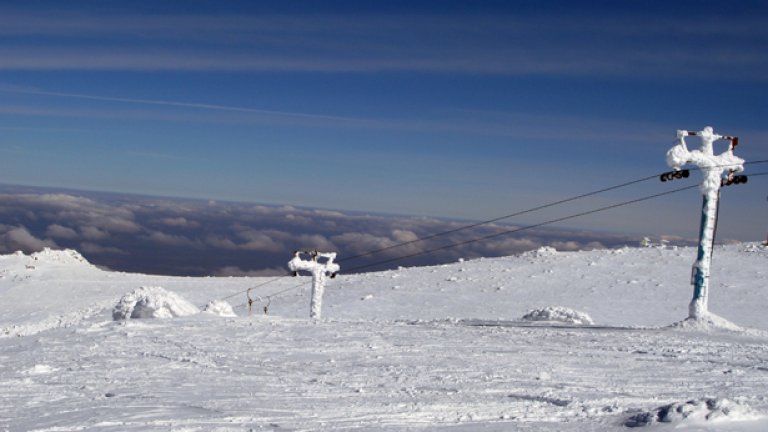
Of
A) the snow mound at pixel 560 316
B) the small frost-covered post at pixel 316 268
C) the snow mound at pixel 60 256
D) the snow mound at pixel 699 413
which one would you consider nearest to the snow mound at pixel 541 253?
the small frost-covered post at pixel 316 268

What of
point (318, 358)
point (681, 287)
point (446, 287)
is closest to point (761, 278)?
point (681, 287)

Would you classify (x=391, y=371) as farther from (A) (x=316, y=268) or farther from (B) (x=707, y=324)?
(A) (x=316, y=268)

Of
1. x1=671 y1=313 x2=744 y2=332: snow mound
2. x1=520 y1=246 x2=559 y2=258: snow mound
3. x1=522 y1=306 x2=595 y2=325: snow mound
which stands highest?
x1=520 y1=246 x2=559 y2=258: snow mound

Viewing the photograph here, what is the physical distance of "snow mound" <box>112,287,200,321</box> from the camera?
23.6 metres

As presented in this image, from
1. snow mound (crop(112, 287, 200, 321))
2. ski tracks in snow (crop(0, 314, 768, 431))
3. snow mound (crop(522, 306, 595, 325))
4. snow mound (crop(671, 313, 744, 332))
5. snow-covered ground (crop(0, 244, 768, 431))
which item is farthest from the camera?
snow mound (crop(112, 287, 200, 321))

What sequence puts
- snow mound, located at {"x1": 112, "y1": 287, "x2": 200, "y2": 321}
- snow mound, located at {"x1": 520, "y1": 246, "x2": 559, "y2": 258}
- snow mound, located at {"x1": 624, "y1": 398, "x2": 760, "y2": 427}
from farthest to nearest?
snow mound, located at {"x1": 520, "y1": 246, "x2": 559, "y2": 258}, snow mound, located at {"x1": 112, "y1": 287, "x2": 200, "y2": 321}, snow mound, located at {"x1": 624, "y1": 398, "x2": 760, "y2": 427}

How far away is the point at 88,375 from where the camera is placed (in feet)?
45.5

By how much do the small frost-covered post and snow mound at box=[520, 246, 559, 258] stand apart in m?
17.5

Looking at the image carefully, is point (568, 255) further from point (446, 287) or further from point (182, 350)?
point (182, 350)

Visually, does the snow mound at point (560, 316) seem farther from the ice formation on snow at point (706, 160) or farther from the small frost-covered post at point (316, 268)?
the small frost-covered post at point (316, 268)

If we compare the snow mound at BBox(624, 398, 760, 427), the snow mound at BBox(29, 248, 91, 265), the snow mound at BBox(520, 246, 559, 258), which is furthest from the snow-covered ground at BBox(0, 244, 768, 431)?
the snow mound at BBox(29, 248, 91, 265)

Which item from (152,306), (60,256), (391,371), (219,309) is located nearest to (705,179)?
(391,371)

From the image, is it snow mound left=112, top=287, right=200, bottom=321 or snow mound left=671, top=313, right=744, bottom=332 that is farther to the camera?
snow mound left=112, top=287, right=200, bottom=321

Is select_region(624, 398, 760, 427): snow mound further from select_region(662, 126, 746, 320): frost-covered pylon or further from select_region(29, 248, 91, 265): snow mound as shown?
select_region(29, 248, 91, 265): snow mound
